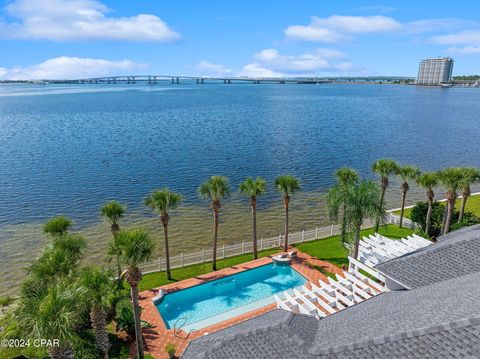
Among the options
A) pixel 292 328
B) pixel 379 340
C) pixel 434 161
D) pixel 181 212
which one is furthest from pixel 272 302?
pixel 434 161

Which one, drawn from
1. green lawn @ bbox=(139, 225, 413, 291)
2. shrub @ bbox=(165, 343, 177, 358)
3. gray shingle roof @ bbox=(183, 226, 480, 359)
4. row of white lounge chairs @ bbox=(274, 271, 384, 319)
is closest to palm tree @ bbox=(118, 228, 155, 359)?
gray shingle roof @ bbox=(183, 226, 480, 359)

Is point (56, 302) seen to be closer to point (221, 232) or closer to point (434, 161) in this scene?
point (221, 232)

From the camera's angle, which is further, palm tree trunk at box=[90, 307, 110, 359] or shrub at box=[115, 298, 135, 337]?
shrub at box=[115, 298, 135, 337]

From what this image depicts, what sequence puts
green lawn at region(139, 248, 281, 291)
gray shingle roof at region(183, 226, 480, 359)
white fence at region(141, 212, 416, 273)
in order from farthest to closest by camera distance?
white fence at region(141, 212, 416, 273) → green lawn at region(139, 248, 281, 291) → gray shingle roof at region(183, 226, 480, 359)

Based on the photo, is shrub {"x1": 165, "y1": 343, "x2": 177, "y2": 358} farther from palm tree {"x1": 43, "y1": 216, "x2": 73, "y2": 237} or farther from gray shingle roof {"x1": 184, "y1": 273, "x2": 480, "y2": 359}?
palm tree {"x1": 43, "y1": 216, "x2": 73, "y2": 237}

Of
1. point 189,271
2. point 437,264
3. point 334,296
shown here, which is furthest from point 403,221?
point 189,271

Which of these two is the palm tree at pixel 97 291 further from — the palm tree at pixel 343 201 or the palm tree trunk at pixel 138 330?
the palm tree at pixel 343 201
